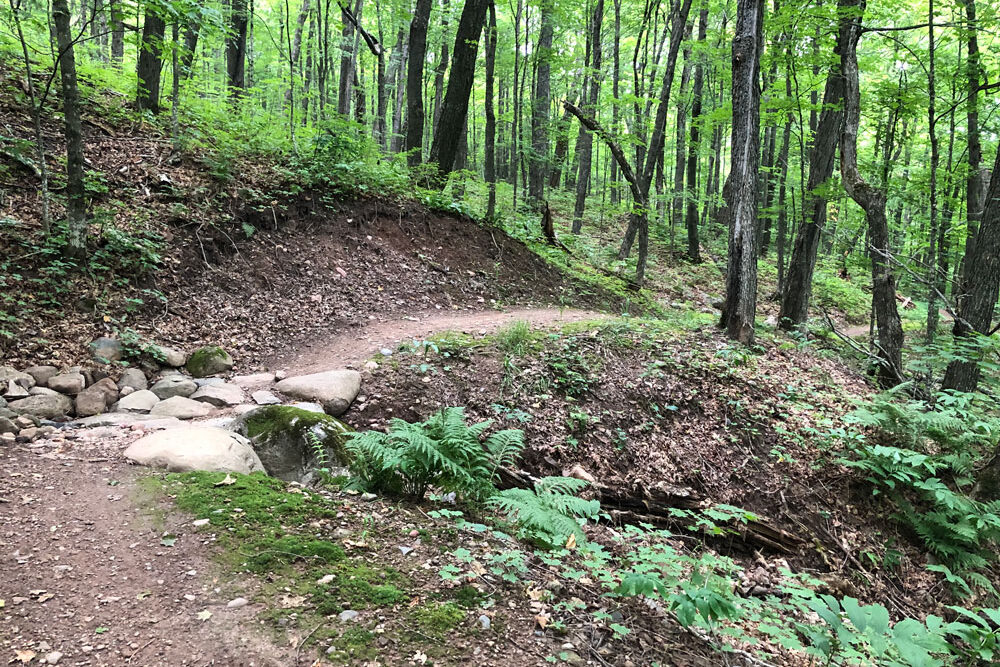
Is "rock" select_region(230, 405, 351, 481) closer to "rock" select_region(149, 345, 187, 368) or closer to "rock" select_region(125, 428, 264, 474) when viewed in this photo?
"rock" select_region(125, 428, 264, 474)

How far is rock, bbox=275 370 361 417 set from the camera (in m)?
5.80

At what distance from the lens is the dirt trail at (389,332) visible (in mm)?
6938

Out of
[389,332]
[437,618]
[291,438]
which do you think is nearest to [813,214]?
[389,332]

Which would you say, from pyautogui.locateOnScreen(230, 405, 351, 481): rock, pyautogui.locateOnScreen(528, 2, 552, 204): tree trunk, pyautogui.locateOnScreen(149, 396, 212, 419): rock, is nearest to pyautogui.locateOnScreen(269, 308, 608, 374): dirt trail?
pyautogui.locateOnScreen(149, 396, 212, 419): rock

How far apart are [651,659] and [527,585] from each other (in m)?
0.77

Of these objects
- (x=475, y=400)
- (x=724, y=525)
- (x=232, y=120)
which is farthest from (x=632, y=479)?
(x=232, y=120)

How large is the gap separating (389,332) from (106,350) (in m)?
3.43

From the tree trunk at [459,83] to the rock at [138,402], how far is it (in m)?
7.49

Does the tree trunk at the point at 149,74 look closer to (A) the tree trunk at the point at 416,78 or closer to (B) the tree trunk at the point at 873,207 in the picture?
(A) the tree trunk at the point at 416,78

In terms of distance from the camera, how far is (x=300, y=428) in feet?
15.9

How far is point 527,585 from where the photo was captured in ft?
10.2

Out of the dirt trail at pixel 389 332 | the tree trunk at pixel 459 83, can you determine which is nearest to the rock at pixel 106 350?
the dirt trail at pixel 389 332

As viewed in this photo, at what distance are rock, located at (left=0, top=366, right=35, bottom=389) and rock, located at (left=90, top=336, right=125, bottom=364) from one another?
0.68 m

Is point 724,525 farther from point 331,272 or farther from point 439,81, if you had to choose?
point 439,81
